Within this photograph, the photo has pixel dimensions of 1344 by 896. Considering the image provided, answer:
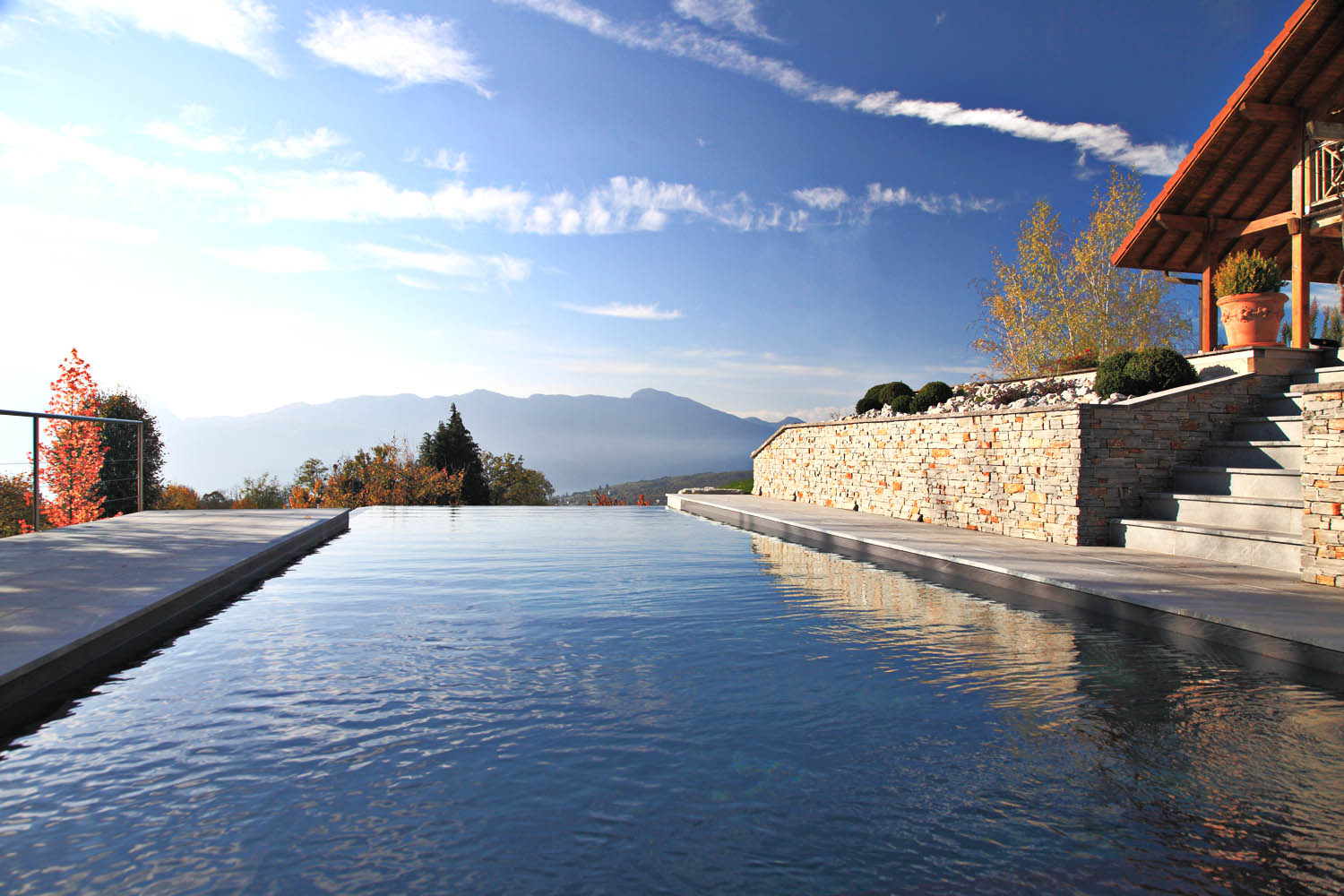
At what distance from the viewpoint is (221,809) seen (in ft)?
8.00

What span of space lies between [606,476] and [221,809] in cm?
9324

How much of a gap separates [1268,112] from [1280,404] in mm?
5089

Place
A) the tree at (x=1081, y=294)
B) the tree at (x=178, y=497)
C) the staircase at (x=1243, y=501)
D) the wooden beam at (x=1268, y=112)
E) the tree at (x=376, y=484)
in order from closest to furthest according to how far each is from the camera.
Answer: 1. the staircase at (x=1243, y=501)
2. the wooden beam at (x=1268, y=112)
3. the tree at (x=178, y=497)
4. the tree at (x=1081, y=294)
5. the tree at (x=376, y=484)

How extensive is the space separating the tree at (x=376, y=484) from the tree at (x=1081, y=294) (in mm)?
15097

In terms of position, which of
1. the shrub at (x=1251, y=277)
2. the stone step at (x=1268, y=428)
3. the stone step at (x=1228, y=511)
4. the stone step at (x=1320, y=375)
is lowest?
the stone step at (x=1228, y=511)

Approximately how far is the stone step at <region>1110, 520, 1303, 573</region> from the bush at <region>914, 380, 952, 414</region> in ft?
17.4

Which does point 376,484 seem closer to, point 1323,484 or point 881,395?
point 881,395

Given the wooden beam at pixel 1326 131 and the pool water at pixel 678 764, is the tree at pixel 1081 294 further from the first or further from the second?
the pool water at pixel 678 764

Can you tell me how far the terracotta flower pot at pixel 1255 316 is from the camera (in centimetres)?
950

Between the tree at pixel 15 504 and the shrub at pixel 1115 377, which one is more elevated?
the shrub at pixel 1115 377

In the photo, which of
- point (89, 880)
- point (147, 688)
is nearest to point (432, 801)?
point (89, 880)

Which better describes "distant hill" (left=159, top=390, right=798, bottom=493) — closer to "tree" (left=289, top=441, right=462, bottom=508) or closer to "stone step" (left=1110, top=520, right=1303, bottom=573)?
"tree" (left=289, top=441, right=462, bottom=508)

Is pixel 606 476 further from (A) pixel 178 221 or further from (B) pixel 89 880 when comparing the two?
(B) pixel 89 880

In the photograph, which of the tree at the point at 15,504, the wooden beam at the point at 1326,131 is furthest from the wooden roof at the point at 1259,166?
the tree at the point at 15,504
